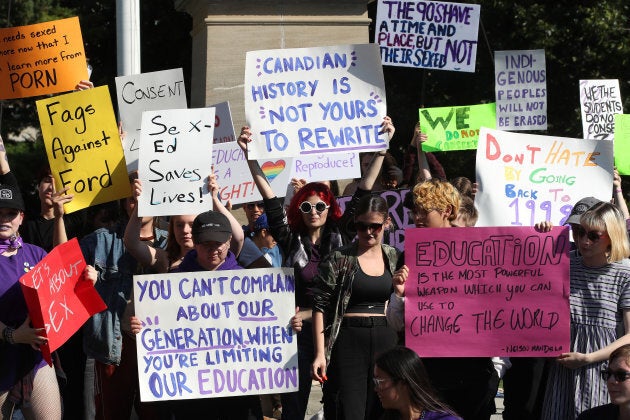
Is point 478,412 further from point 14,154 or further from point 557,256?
point 14,154

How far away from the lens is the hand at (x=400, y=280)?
248 inches

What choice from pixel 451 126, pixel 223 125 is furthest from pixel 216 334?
pixel 451 126

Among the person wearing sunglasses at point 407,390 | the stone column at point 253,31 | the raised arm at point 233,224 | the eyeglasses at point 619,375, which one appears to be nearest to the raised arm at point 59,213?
the raised arm at point 233,224

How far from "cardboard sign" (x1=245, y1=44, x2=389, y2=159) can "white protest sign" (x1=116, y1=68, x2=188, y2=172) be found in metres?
1.22

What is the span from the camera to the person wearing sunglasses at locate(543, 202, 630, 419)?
6.13m

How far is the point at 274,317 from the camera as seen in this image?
6.47 m

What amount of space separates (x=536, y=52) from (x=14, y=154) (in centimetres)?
1456

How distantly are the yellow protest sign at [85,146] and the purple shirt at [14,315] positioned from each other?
833 mm

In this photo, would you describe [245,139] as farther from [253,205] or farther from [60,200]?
[253,205]

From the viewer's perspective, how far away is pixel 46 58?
8.54 m

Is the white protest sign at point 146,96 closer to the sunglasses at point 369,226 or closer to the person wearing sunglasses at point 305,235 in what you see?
the person wearing sunglasses at point 305,235

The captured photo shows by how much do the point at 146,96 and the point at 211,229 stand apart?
9.27ft

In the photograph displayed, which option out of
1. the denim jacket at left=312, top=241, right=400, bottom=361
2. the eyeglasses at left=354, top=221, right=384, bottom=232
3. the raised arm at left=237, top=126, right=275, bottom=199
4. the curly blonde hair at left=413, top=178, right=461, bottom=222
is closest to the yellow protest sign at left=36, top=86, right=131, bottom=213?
the raised arm at left=237, top=126, right=275, bottom=199

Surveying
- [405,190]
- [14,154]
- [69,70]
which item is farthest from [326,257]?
[14,154]
